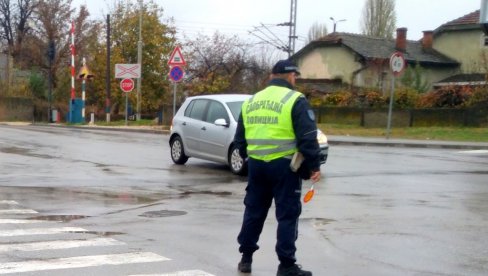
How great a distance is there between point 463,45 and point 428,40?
3.18 meters

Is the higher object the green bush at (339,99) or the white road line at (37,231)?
the green bush at (339,99)

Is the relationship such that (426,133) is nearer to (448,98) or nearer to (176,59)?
(448,98)

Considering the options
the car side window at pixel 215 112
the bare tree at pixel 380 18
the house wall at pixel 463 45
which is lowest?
the car side window at pixel 215 112

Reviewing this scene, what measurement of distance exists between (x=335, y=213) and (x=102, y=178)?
5731 millimetres

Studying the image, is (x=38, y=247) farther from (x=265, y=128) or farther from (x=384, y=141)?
(x=384, y=141)

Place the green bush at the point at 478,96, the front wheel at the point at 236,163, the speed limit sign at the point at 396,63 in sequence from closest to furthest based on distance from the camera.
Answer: the front wheel at the point at 236,163 < the speed limit sign at the point at 396,63 < the green bush at the point at 478,96

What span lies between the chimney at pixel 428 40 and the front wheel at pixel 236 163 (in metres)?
43.0

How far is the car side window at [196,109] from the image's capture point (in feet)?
52.2

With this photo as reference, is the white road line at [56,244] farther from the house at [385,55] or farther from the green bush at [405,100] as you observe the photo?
the house at [385,55]

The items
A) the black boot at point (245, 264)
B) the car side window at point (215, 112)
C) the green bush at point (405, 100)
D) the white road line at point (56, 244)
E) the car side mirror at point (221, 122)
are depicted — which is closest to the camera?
the black boot at point (245, 264)

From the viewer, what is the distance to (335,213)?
9.76m

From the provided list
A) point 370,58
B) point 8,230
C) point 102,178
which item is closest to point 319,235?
point 8,230

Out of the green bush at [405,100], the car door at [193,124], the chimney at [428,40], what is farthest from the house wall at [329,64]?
the car door at [193,124]

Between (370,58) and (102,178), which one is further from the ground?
(370,58)
